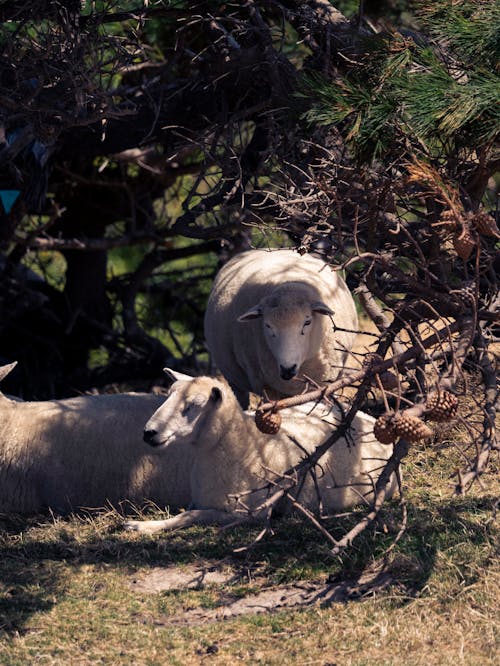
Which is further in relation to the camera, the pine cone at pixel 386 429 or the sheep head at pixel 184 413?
the sheep head at pixel 184 413

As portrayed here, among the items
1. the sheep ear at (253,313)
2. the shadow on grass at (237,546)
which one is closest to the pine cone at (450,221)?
the shadow on grass at (237,546)

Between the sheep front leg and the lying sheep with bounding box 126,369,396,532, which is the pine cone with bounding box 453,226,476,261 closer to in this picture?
the lying sheep with bounding box 126,369,396,532

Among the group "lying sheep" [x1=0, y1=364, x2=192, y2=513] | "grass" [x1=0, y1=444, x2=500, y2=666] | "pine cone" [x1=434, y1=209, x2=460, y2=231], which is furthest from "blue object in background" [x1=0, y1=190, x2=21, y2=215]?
"pine cone" [x1=434, y1=209, x2=460, y2=231]

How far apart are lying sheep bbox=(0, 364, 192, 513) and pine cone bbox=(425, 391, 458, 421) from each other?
2.25 metres

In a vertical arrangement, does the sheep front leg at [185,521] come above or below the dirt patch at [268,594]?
above

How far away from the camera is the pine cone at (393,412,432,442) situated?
3365mm

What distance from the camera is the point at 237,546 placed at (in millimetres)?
4664

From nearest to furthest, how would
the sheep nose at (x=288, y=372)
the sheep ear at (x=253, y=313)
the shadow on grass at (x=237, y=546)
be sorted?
the shadow on grass at (x=237, y=546) → the sheep nose at (x=288, y=372) → the sheep ear at (x=253, y=313)

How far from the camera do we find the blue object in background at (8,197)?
7867 millimetres

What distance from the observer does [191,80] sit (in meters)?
6.65

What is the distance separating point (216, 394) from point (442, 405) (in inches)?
68.8

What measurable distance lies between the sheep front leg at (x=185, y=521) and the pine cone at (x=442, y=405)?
171cm

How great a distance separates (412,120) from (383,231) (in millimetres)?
858

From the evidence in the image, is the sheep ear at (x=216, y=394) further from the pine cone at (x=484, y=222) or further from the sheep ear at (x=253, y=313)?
the pine cone at (x=484, y=222)
